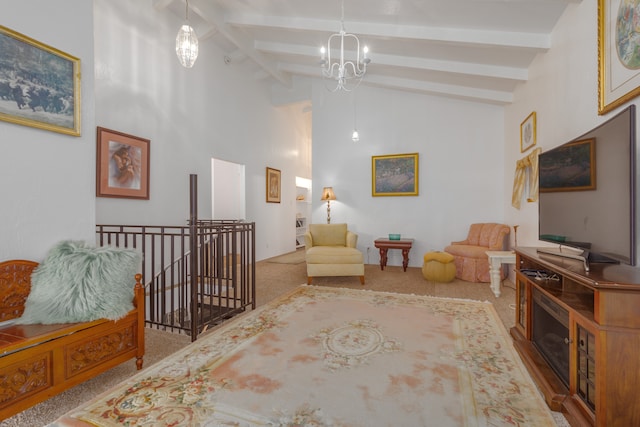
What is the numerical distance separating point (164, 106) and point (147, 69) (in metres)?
0.48

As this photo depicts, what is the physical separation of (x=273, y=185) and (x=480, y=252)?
4.49 metres

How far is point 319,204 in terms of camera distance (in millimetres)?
6402

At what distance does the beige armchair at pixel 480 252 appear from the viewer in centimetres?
430

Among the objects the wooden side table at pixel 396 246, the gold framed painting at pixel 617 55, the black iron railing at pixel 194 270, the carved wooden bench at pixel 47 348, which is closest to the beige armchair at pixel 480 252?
the wooden side table at pixel 396 246

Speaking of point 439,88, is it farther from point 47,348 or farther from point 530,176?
point 47,348

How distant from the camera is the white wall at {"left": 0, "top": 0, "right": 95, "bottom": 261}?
190 centimetres

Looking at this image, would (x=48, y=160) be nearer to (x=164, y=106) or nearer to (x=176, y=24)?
(x=164, y=106)

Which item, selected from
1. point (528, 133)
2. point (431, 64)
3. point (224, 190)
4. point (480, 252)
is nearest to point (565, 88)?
point (528, 133)

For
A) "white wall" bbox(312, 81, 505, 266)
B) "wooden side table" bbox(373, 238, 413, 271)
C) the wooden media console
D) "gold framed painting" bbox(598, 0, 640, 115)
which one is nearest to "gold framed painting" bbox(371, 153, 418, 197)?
"white wall" bbox(312, 81, 505, 266)

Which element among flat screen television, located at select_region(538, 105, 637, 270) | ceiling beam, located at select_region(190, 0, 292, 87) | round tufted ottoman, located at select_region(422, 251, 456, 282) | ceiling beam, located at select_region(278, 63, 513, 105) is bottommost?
round tufted ottoman, located at select_region(422, 251, 456, 282)

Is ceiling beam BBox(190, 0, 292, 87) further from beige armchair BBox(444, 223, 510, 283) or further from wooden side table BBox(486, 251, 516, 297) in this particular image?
wooden side table BBox(486, 251, 516, 297)

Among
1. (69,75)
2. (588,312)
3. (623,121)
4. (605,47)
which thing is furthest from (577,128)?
(69,75)

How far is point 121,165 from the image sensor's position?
361cm

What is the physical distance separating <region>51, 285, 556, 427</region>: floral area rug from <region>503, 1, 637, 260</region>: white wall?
181 cm
